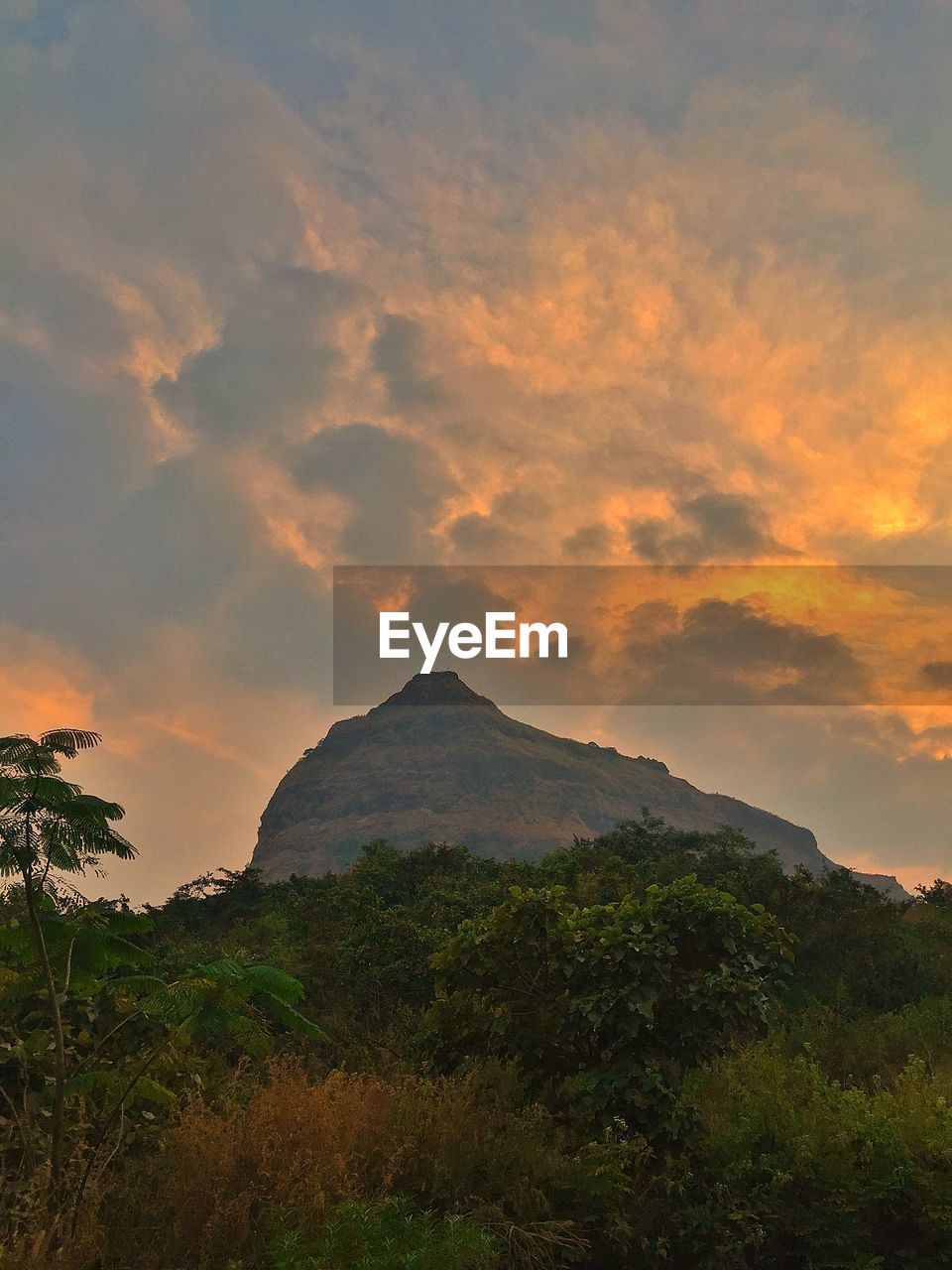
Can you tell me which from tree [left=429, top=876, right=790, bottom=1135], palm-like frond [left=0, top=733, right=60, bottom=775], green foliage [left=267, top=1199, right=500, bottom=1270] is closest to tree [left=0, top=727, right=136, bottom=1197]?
palm-like frond [left=0, top=733, right=60, bottom=775]

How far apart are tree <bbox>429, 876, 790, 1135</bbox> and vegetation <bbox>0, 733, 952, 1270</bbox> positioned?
0.11 ft

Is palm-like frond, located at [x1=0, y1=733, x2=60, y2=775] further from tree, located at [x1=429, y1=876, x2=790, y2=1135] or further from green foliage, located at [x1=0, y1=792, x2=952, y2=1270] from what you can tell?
tree, located at [x1=429, y1=876, x2=790, y2=1135]

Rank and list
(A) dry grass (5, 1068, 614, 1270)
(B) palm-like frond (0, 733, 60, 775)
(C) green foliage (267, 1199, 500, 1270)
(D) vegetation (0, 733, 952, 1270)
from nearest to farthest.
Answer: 1. (C) green foliage (267, 1199, 500, 1270)
2. (A) dry grass (5, 1068, 614, 1270)
3. (D) vegetation (0, 733, 952, 1270)
4. (B) palm-like frond (0, 733, 60, 775)

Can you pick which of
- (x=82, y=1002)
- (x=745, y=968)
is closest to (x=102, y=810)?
(x=82, y=1002)

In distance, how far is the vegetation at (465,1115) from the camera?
7660 mm

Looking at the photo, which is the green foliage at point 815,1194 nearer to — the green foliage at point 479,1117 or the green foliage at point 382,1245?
the green foliage at point 479,1117

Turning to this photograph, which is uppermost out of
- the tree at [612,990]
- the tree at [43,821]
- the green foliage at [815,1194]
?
the tree at [43,821]

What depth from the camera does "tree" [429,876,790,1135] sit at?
10242 millimetres

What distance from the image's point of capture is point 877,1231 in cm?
972

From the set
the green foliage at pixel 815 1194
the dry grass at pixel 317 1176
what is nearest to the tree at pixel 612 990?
the green foliage at pixel 815 1194

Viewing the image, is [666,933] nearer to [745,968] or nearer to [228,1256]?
[745,968]

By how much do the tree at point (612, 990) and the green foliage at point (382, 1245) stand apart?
10.1 ft

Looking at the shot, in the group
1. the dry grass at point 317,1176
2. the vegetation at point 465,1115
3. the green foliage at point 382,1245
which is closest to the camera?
the green foliage at point 382,1245

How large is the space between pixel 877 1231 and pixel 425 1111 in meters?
4.90
